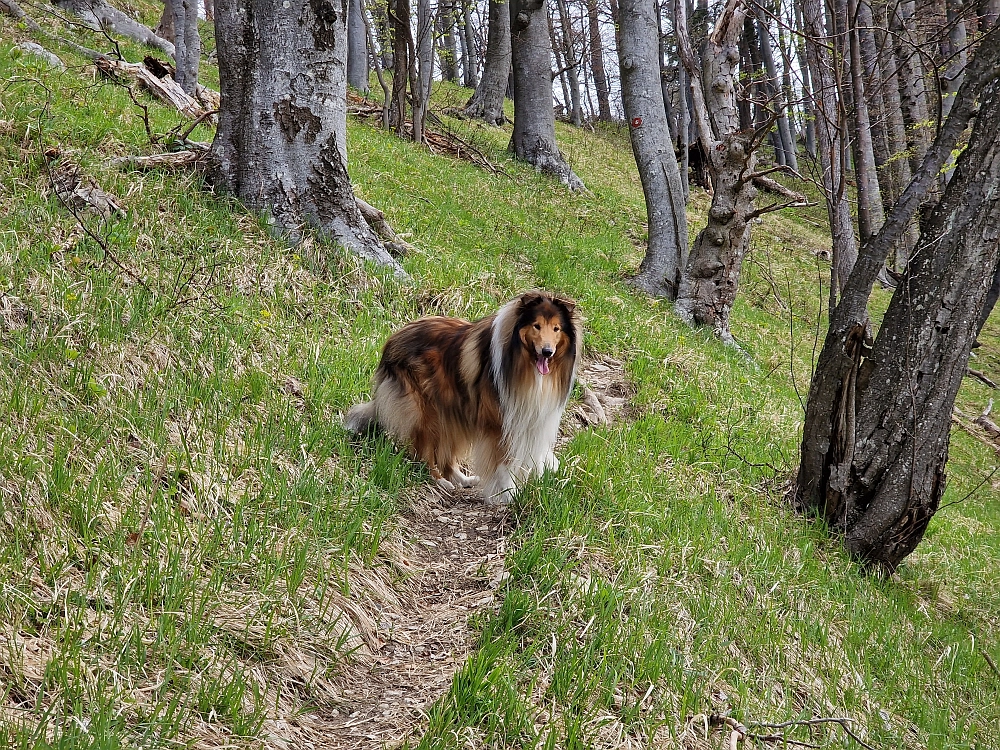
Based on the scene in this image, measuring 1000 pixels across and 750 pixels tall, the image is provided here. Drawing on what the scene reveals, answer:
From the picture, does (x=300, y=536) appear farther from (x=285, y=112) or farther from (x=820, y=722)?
(x=285, y=112)

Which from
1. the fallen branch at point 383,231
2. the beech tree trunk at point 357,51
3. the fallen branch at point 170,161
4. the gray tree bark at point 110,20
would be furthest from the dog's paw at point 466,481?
the beech tree trunk at point 357,51

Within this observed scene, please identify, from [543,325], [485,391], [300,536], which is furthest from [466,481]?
[300,536]

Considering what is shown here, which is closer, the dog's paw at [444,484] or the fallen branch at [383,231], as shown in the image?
the dog's paw at [444,484]

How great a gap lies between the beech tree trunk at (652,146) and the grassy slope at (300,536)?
371cm

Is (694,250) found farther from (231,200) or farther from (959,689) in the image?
(959,689)

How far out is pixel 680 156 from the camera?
66.5 ft

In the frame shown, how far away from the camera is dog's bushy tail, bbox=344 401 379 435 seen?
4641mm

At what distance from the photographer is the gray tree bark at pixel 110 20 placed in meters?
13.7

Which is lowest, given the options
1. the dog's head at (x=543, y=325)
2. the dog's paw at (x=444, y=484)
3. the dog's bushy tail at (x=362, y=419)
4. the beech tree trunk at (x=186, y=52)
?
the dog's paw at (x=444, y=484)

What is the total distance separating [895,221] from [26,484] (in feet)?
16.6

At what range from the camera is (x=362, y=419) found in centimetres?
468

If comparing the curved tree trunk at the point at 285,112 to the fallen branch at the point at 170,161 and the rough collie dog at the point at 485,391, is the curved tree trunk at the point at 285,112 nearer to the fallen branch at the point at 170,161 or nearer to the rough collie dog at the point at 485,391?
the fallen branch at the point at 170,161

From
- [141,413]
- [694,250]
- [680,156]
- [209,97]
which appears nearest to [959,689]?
[141,413]

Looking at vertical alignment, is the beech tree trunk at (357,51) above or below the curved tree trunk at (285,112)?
above
